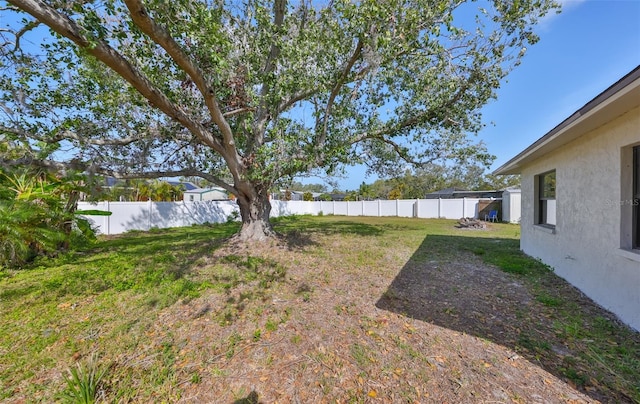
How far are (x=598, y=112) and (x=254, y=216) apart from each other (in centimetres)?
714

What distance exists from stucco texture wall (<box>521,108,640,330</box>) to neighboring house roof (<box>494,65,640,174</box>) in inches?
4.9

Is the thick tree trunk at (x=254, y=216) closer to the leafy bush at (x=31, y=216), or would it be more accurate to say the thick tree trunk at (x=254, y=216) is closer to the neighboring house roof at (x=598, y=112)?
the leafy bush at (x=31, y=216)

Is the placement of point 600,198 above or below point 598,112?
below

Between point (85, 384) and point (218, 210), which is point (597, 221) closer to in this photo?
point (85, 384)

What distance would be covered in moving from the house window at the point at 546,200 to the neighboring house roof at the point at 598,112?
121cm

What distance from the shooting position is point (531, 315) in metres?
3.54

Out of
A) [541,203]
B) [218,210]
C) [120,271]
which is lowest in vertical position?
[120,271]

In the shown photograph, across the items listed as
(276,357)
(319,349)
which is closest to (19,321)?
(276,357)

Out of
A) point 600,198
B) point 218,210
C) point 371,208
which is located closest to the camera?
point 600,198

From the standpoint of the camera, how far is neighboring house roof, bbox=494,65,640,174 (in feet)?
8.41

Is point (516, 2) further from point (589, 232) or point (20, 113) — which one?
point (20, 113)

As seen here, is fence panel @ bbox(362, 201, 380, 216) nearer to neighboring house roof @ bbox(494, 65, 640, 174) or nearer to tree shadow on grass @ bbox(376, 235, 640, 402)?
tree shadow on grass @ bbox(376, 235, 640, 402)

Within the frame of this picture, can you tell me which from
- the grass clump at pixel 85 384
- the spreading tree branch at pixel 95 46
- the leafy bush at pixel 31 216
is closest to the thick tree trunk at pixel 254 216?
the spreading tree branch at pixel 95 46

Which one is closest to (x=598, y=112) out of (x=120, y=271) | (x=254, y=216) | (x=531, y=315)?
(x=531, y=315)
